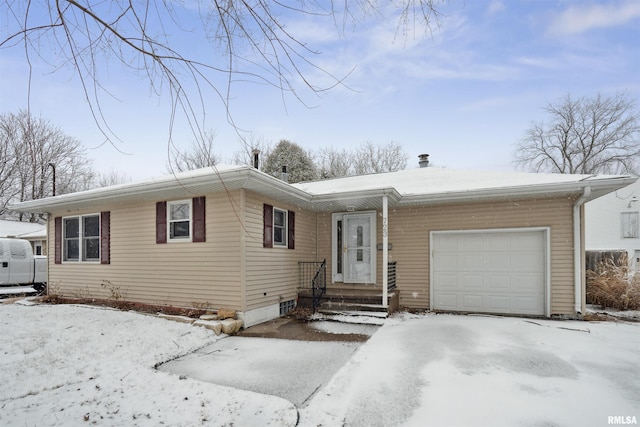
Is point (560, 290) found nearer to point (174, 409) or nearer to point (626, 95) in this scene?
point (174, 409)

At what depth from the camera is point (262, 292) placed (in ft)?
23.1

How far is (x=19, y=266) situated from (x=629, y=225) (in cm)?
2329

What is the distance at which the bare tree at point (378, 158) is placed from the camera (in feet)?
76.4

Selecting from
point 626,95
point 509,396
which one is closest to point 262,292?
point 509,396

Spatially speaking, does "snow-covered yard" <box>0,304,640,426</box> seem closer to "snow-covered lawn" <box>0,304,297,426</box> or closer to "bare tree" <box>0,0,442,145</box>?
"snow-covered lawn" <box>0,304,297,426</box>

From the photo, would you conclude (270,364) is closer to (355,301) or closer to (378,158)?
(355,301)

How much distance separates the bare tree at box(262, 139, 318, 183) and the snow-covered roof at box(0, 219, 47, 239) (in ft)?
39.5

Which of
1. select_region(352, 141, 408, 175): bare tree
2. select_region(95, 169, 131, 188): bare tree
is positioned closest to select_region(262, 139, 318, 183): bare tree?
select_region(352, 141, 408, 175): bare tree

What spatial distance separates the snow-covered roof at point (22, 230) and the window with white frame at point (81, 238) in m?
9.25

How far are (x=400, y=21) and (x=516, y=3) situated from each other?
3.22 feet

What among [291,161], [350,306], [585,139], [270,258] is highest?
[585,139]

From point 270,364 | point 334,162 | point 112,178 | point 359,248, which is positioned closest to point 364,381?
point 270,364

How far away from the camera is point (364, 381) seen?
3.81 m

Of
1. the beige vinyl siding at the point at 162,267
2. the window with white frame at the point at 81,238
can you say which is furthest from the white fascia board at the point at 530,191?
the window with white frame at the point at 81,238
